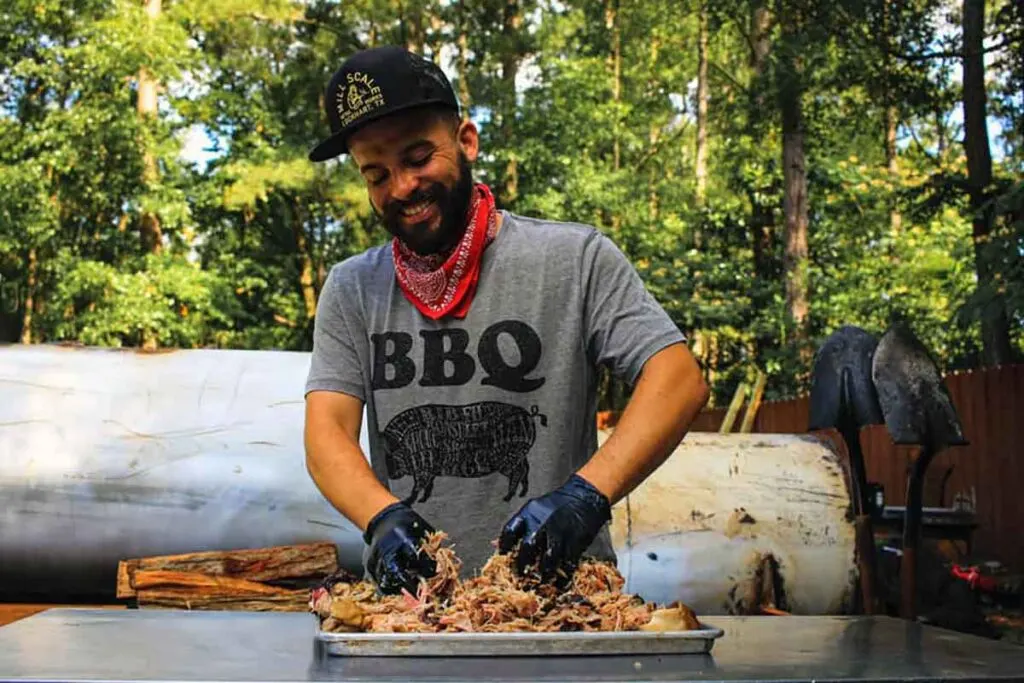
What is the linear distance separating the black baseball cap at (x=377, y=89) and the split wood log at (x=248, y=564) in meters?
2.82

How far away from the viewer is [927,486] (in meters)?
10.2

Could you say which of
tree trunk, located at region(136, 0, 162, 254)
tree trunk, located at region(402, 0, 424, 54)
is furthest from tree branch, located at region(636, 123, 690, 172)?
tree trunk, located at region(136, 0, 162, 254)

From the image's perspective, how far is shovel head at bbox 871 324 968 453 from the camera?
6023 mm

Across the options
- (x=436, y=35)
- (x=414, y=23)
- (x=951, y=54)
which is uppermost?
(x=414, y=23)

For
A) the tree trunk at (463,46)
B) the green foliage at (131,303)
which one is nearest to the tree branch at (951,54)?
the green foliage at (131,303)

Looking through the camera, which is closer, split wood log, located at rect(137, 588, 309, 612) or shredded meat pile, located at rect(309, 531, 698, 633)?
shredded meat pile, located at rect(309, 531, 698, 633)

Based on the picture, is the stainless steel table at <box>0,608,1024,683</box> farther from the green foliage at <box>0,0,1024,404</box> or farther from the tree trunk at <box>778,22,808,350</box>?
the tree trunk at <box>778,22,808,350</box>

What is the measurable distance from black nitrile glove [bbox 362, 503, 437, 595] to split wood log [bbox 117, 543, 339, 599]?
2.90m

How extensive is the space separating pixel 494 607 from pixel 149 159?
824 inches

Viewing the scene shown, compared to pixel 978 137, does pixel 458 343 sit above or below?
below

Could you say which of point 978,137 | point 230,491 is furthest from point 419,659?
point 978,137

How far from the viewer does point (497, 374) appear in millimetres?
2930

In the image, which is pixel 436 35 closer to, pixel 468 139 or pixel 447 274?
pixel 468 139

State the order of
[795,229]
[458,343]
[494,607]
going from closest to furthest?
[494,607], [458,343], [795,229]
